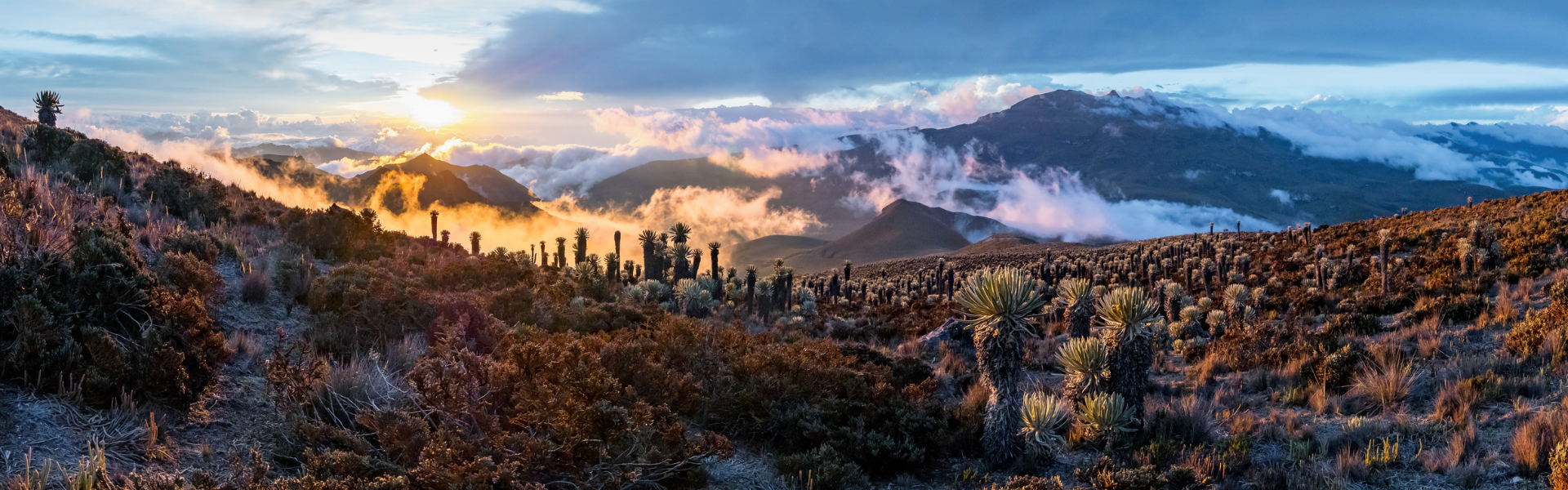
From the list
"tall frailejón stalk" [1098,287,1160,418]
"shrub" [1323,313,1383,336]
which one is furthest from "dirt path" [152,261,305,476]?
"shrub" [1323,313,1383,336]

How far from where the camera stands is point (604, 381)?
284 inches

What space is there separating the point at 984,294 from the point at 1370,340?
920 cm

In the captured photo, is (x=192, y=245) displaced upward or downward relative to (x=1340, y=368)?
upward

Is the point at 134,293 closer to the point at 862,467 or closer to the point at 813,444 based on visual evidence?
the point at 813,444

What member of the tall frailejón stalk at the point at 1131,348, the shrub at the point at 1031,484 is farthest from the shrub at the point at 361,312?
the tall frailejón stalk at the point at 1131,348

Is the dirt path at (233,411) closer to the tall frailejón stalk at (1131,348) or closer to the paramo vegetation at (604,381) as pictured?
the paramo vegetation at (604,381)

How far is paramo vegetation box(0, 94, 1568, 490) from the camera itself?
5457 millimetres

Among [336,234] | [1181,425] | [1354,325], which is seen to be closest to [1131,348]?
[1181,425]

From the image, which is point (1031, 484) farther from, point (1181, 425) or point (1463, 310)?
point (1463, 310)

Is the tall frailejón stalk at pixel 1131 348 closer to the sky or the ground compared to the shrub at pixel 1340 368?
closer to the sky

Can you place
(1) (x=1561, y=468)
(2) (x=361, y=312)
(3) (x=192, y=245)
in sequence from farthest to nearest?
(3) (x=192, y=245), (2) (x=361, y=312), (1) (x=1561, y=468)

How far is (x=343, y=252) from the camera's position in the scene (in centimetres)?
1307

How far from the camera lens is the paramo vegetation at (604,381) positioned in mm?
5457

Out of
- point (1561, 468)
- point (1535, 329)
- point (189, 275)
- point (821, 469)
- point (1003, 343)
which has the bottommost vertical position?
point (821, 469)
